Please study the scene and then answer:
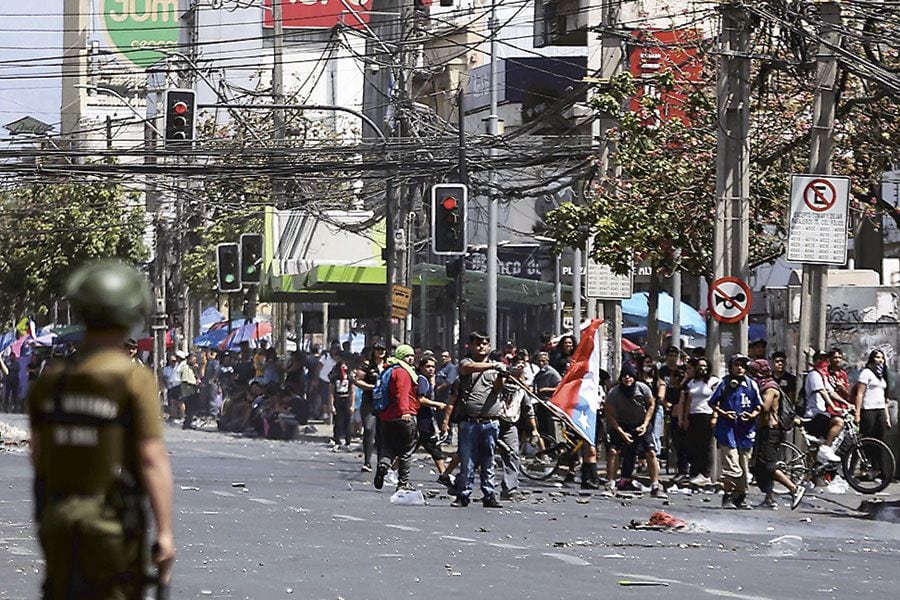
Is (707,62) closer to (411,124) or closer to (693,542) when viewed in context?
(411,124)

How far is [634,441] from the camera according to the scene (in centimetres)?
2227


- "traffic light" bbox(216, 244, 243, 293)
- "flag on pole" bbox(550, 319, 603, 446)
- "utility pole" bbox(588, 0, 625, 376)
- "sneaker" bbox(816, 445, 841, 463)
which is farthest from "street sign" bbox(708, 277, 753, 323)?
"traffic light" bbox(216, 244, 243, 293)

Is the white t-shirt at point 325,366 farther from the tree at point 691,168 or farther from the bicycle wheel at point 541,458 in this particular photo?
the bicycle wheel at point 541,458

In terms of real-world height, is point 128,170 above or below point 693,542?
above

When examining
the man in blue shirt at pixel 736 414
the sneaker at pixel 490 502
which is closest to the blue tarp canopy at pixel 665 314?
the man in blue shirt at pixel 736 414

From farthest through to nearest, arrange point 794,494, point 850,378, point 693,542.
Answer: point 850,378
point 794,494
point 693,542

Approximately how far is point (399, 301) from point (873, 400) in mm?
12444

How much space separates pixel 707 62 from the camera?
101ft

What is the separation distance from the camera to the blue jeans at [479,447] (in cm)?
1975

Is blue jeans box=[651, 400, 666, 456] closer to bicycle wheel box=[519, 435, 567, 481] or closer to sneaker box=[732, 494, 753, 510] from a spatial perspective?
bicycle wheel box=[519, 435, 567, 481]

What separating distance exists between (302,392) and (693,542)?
24.2 metres

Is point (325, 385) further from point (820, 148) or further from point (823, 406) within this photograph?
point (823, 406)

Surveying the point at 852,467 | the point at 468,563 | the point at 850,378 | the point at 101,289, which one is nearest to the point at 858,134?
the point at 850,378

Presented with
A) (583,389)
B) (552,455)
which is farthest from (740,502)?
(552,455)
